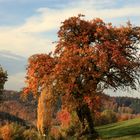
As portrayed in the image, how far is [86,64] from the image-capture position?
32.7 meters

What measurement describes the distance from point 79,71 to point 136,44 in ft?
19.8

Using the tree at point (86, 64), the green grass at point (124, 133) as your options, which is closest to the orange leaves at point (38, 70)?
the tree at point (86, 64)

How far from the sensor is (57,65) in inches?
1303

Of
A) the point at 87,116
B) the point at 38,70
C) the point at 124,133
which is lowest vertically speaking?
the point at 124,133

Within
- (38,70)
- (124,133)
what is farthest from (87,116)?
(38,70)

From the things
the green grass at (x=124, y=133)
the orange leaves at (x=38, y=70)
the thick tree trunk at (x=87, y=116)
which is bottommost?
the green grass at (x=124, y=133)

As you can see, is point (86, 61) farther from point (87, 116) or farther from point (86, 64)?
point (87, 116)

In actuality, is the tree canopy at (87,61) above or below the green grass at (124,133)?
above

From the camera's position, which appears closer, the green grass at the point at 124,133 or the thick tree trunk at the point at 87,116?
the green grass at the point at 124,133

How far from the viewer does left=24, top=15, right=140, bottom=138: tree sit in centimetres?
3297

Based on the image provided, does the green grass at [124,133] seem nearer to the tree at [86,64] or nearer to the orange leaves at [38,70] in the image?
the tree at [86,64]

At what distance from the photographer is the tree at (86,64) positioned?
1298 inches

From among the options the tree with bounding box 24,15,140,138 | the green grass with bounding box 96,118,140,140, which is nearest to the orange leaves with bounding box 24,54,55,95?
the tree with bounding box 24,15,140,138

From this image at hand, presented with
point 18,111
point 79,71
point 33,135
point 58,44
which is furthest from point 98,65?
point 18,111
